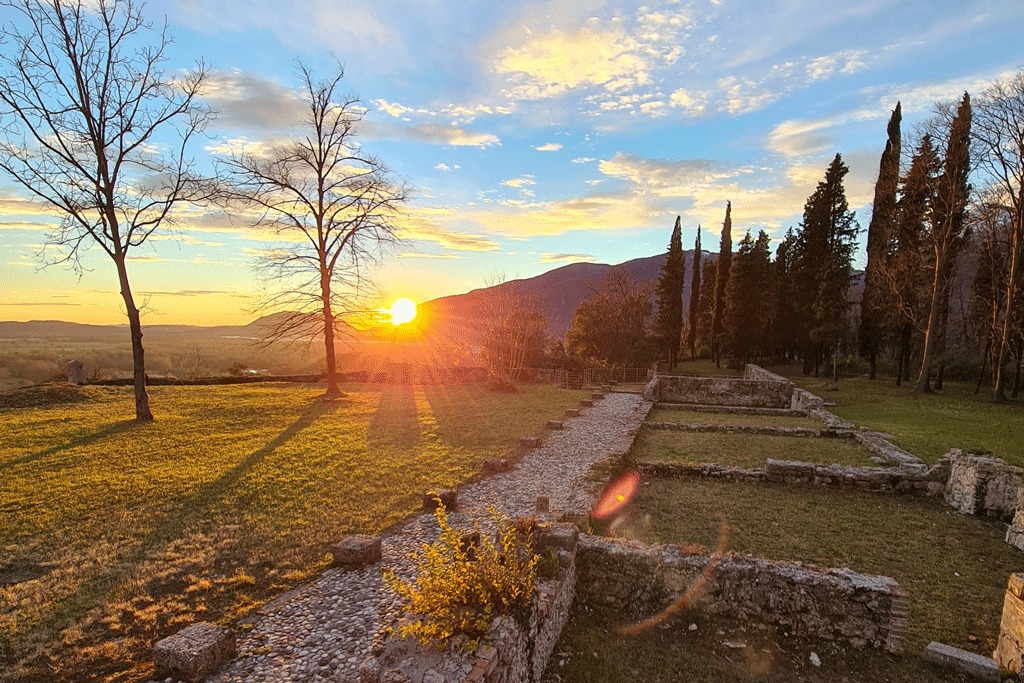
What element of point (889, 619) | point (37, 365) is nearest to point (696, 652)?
point (889, 619)

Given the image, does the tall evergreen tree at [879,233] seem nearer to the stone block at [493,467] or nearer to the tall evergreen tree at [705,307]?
the tall evergreen tree at [705,307]

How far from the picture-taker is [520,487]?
10398 millimetres

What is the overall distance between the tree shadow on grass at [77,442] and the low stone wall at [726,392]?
853 inches

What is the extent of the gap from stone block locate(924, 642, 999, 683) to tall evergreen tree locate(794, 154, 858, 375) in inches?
1249

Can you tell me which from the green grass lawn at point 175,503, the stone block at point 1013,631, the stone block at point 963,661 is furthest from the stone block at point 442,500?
the stone block at point 1013,631

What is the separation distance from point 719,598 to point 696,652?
77 centimetres

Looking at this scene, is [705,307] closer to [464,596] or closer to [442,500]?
[442,500]

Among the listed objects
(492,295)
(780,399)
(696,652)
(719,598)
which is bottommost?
(696,652)

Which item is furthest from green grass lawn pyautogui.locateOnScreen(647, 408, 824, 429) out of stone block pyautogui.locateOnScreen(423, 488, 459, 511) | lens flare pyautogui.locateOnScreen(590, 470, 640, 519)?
stone block pyautogui.locateOnScreen(423, 488, 459, 511)

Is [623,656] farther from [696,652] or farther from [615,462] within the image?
[615,462]

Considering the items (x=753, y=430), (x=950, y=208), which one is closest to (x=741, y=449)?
(x=753, y=430)

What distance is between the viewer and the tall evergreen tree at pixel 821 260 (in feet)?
106

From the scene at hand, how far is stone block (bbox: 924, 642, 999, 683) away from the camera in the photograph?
472 centimetres

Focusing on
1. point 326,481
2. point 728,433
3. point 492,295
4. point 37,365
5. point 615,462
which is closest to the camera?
point 326,481
